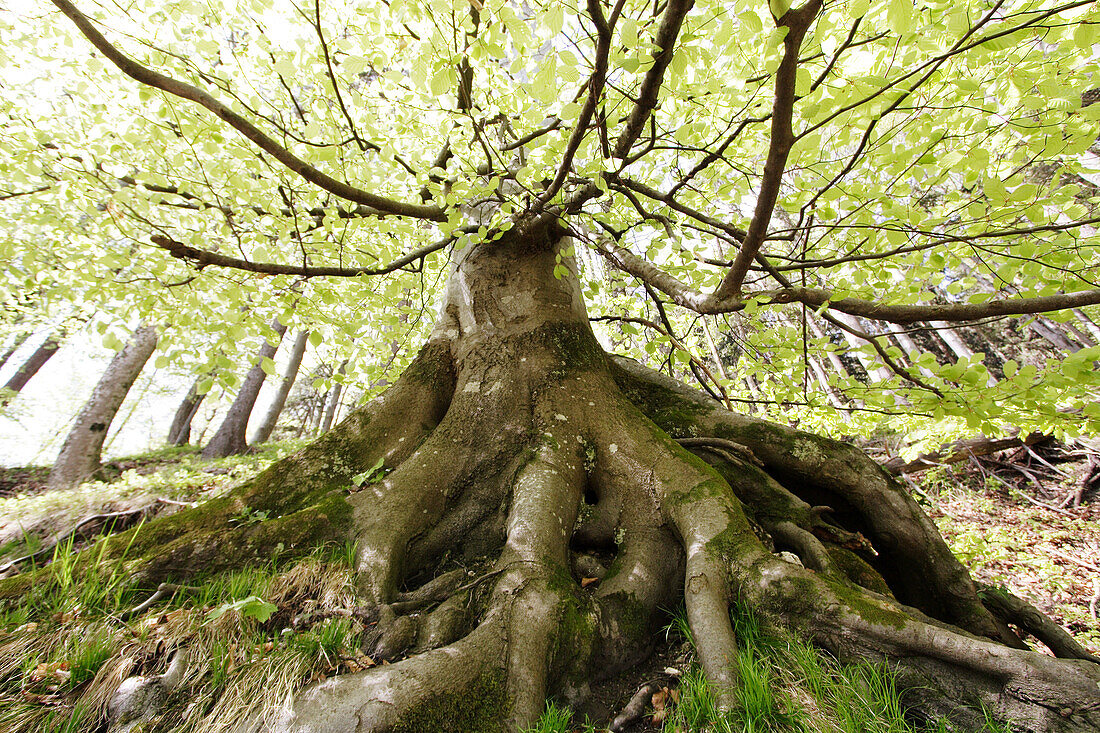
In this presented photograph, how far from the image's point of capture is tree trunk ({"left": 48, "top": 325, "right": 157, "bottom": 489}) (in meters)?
6.87

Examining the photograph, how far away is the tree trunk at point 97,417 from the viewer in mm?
6871

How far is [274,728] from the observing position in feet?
5.02

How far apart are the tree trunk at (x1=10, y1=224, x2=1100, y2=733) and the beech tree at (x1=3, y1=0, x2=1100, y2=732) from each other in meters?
0.02

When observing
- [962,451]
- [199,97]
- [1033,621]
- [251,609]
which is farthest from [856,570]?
[962,451]

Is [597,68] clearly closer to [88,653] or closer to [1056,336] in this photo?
[88,653]

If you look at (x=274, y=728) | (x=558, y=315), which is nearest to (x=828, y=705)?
(x=274, y=728)

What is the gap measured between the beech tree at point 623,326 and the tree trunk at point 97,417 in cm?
405

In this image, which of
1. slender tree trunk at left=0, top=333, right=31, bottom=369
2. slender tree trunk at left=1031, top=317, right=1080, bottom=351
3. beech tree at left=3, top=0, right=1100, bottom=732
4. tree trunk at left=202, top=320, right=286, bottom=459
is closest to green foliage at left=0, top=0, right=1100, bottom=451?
beech tree at left=3, top=0, right=1100, bottom=732

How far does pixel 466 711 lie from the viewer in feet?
5.61

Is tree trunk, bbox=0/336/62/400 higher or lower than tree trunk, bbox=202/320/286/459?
higher

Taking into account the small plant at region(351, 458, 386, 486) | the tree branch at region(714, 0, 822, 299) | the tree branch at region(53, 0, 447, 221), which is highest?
the tree branch at region(53, 0, 447, 221)

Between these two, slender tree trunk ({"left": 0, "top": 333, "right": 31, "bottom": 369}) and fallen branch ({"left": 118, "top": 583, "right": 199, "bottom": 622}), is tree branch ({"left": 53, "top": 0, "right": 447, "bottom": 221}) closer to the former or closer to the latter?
fallen branch ({"left": 118, "top": 583, "right": 199, "bottom": 622})

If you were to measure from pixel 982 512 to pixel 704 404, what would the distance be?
7821mm

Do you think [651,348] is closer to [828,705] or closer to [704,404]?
[704,404]
